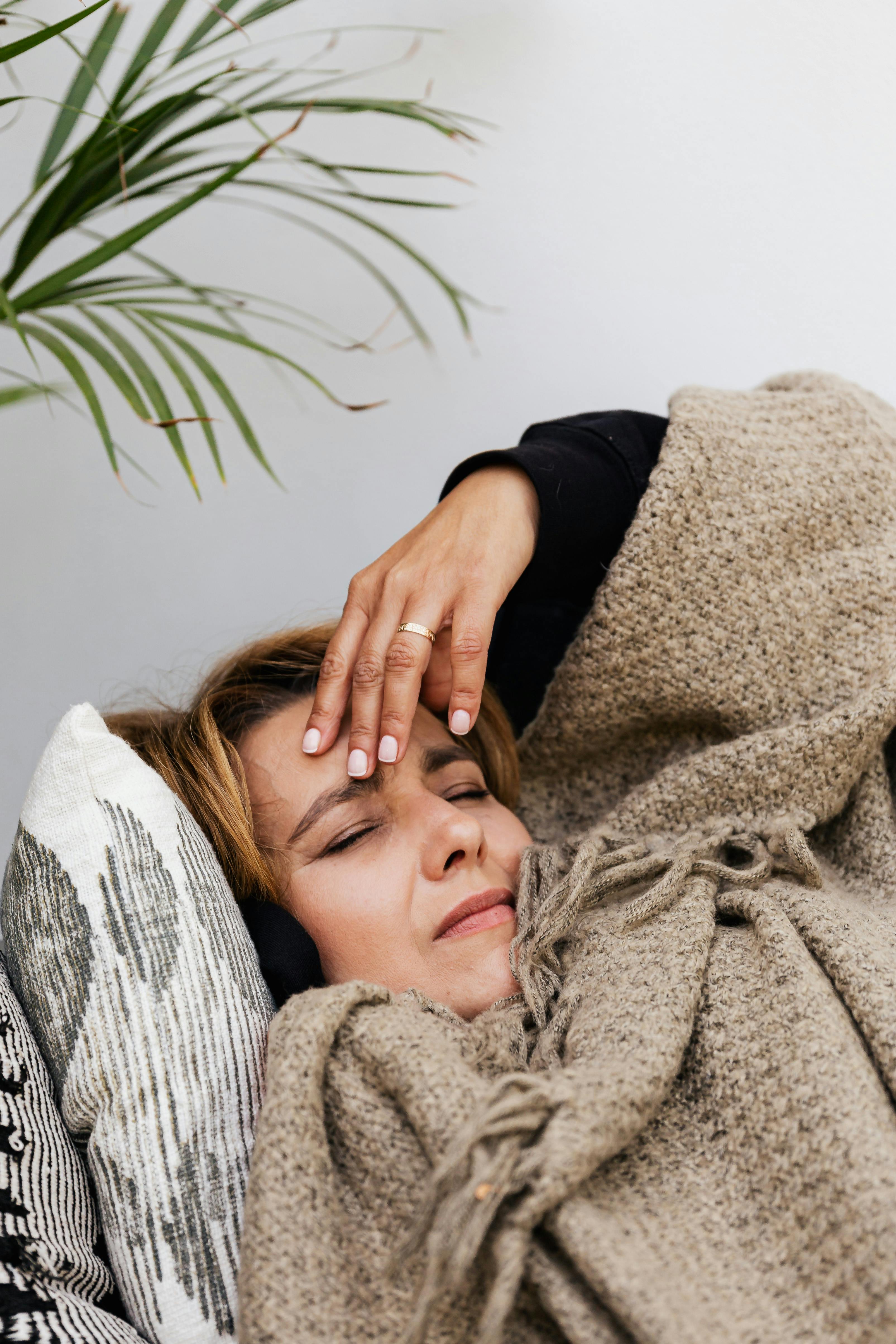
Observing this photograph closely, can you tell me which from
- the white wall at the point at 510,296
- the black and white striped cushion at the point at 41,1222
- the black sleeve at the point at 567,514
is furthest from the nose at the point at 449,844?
the white wall at the point at 510,296

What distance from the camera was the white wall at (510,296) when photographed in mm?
1468

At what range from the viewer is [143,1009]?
805 millimetres

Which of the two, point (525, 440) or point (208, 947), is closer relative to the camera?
point (208, 947)

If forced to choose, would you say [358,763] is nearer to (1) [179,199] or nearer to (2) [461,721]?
(2) [461,721]

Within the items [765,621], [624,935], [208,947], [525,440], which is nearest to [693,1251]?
[624,935]

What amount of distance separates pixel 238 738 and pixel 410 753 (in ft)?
0.74

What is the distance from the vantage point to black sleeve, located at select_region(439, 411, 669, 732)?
1.05 meters

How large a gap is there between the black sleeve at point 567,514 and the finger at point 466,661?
13cm

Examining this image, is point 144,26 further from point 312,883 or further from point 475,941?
point 475,941

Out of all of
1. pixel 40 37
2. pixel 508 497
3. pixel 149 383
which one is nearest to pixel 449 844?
pixel 508 497

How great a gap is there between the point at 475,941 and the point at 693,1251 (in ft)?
1.19

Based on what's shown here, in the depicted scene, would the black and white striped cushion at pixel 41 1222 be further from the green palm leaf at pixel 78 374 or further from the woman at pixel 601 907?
the green palm leaf at pixel 78 374

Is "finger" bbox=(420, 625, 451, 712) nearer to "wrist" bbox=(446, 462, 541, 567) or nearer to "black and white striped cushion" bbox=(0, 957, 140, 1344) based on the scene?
"wrist" bbox=(446, 462, 541, 567)

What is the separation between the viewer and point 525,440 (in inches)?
46.7
